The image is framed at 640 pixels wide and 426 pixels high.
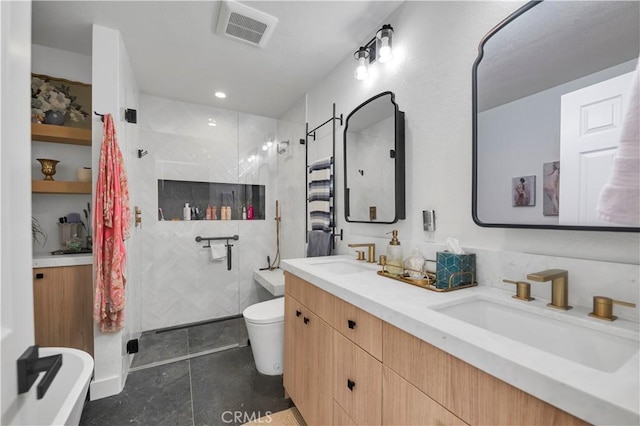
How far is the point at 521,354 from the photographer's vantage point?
0.59 meters

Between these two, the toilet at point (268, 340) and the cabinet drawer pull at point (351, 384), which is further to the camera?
Answer: the toilet at point (268, 340)

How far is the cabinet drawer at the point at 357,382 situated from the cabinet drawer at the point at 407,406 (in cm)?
4

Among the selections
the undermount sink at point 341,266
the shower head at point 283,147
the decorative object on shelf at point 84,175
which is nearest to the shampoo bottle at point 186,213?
the decorative object on shelf at point 84,175

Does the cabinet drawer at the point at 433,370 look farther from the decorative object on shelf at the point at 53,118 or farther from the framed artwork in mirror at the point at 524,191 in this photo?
the decorative object on shelf at the point at 53,118

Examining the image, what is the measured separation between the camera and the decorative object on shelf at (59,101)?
1.96m

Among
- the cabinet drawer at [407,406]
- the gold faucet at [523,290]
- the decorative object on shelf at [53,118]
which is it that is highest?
the decorative object on shelf at [53,118]

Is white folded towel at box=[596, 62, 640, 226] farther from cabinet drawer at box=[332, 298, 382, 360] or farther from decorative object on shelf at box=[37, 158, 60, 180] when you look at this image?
decorative object on shelf at box=[37, 158, 60, 180]

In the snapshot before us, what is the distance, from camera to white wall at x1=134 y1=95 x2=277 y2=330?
9.18ft

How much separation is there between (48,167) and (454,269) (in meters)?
2.74

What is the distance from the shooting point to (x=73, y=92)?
210 cm

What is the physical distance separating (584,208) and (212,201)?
10.3 feet

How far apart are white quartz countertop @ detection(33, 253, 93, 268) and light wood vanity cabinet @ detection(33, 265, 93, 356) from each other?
3 centimetres

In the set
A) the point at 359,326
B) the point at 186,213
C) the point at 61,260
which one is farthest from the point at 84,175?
the point at 359,326

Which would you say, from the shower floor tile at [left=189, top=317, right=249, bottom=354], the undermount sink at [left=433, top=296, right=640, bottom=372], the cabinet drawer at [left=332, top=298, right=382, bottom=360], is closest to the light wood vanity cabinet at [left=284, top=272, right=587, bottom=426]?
the cabinet drawer at [left=332, top=298, right=382, bottom=360]
